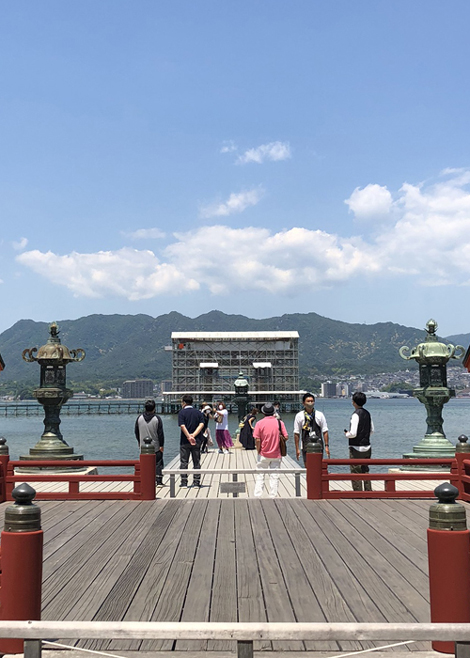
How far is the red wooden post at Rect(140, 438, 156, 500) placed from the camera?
12062mm

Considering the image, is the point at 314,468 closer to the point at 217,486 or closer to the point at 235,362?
the point at 217,486

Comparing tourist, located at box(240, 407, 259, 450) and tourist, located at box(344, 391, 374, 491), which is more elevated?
tourist, located at box(344, 391, 374, 491)

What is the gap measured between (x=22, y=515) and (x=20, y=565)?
14.6 inches

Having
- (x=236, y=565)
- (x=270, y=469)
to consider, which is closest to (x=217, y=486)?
(x=270, y=469)

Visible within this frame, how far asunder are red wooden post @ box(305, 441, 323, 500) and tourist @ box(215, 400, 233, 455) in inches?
407

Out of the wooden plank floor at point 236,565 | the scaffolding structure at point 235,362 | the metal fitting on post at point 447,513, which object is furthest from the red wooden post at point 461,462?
the scaffolding structure at point 235,362

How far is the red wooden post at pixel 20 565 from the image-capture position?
15.7 ft

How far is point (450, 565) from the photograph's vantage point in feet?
16.0

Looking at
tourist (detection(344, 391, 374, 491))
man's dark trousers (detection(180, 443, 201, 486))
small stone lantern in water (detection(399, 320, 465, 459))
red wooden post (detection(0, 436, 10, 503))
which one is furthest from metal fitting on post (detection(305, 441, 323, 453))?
small stone lantern in water (detection(399, 320, 465, 459))

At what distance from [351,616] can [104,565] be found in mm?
3202

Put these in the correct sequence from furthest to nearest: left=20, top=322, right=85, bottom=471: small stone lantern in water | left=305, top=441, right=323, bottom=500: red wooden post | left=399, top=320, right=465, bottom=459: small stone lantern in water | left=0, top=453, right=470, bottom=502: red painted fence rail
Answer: left=20, top=322, right=85, bottom=471: small stone lantern in water
left=399, top=320, right=465, bottom=459: small stone lantern in water
left=0, top=453, right=470, bottom=502: red painted fence rail
left=305, top=441, right=323, bottom=500: red wooden post

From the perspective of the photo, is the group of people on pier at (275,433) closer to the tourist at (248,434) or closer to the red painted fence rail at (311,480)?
the red painted fence rail at (311,480)

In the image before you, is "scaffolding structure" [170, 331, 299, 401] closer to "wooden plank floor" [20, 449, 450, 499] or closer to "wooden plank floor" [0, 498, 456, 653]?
"wooden plank floor" [20, 449, 450, 499]

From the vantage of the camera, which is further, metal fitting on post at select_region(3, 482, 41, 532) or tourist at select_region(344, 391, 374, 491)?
tourist at select_region(344, 391, 374, 491)
